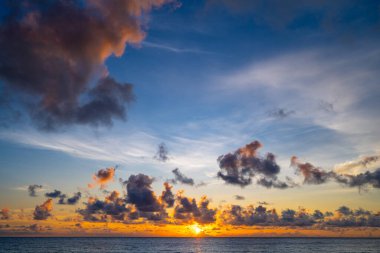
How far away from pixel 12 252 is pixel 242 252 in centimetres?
14775

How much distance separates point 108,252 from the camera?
18925cm

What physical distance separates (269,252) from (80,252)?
404 ft

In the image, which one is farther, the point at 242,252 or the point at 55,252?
the point at 242,252

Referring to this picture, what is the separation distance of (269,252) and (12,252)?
165595mm

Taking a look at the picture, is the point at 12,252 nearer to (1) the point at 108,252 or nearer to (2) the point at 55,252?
(2) the point at 55,252

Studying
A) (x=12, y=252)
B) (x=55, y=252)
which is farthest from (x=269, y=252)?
(x=12, y=252)

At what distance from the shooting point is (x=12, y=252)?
18612 centimetres

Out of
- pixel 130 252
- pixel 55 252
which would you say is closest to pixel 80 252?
pixel 55 252

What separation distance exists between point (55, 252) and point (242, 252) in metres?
120

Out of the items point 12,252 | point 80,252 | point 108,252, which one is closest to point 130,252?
point 108,252

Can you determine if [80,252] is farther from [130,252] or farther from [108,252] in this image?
[130,252]

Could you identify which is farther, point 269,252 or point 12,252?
point 269,252

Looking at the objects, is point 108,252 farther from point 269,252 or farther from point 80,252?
point 269,252

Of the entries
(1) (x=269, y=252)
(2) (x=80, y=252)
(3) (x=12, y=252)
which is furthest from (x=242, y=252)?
(3) (x=12, y=252)
